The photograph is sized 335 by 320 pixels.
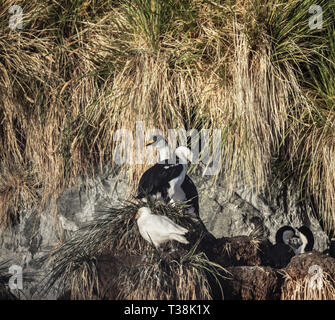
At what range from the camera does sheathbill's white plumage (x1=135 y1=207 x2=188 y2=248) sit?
9.26ft

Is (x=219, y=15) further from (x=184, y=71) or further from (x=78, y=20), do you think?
(x=78, y=20)

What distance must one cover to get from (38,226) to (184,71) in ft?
4.69

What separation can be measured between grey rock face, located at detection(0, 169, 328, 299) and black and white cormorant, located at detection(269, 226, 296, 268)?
7cm

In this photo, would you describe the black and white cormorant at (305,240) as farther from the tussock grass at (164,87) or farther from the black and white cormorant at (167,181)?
the black and white cormorant at (167,181)

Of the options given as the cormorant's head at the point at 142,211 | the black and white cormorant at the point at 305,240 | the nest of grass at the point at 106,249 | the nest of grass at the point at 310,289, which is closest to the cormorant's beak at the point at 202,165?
the nest of grass at the point at 106,249

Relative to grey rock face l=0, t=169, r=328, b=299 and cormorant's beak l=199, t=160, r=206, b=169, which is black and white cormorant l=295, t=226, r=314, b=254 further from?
cormorant's beak l=199, t=160, r=206, b=169

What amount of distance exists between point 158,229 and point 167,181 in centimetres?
43

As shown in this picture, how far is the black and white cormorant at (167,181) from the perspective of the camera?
10.6ft

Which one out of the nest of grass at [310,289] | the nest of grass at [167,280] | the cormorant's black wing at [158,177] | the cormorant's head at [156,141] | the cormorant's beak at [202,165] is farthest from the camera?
the cormorant's beak at [202,165]

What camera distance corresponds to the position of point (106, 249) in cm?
304

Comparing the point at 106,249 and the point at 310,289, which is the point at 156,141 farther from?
the point at 310,289

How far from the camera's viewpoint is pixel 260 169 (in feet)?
10.6

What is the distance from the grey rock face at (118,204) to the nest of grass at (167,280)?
2.10 ft
